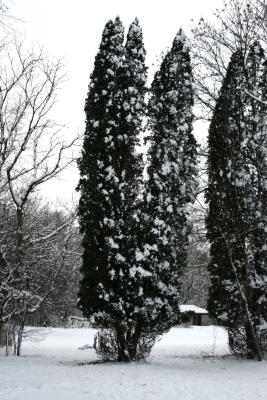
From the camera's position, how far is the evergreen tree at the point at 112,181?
12922mm

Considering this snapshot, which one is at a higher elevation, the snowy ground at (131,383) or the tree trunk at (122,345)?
the tree trunk at (122,345)

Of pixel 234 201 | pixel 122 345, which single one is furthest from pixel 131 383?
pixel 234 201

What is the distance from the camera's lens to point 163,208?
13672 millimetres

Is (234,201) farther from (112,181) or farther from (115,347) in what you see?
(115,347)

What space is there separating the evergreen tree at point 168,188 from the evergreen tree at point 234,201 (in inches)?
39.9

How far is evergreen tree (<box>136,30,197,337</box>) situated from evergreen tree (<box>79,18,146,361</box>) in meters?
0.47

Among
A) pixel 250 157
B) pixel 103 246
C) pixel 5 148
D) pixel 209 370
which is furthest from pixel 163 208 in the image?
pixel 5 148

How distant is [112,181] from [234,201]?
4.01m

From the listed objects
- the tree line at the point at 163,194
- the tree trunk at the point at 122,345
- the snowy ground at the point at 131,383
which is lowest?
the snowy ground at the point at 131,383

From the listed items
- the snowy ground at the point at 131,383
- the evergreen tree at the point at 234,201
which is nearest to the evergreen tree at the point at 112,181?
the snowy ground at the point at 131,383

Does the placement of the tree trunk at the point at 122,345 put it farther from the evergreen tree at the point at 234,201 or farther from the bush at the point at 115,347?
the evergreen tree at the point at 234,201

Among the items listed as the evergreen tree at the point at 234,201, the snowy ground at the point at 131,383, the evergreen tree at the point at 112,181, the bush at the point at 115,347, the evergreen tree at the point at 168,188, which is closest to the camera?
the snowy ground at the point at 131,383

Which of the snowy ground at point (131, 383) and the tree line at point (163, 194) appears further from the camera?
the tree line at point (163, 194)

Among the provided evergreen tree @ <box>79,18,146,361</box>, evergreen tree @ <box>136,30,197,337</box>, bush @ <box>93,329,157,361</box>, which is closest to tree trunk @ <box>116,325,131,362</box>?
evergreen tree @ <box>79,18,146,361</box>
